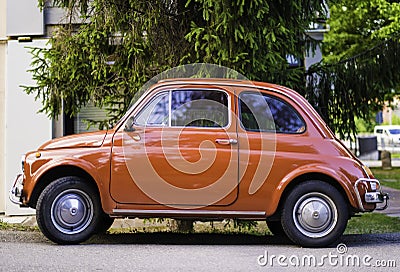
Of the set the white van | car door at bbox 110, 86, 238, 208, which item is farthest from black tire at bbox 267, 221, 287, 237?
the white van

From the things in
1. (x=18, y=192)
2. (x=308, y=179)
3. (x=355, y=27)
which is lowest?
(x=18, y=192)

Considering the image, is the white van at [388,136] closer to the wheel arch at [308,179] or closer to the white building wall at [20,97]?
the white building wall at [20,97]

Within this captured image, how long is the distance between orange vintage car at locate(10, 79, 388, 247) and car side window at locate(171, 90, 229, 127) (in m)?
0.11

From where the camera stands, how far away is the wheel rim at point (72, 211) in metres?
8.61

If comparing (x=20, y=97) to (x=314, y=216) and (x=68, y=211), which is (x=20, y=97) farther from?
(x=314, y=216)

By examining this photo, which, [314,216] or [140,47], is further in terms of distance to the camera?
[140,47]

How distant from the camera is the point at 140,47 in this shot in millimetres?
10812

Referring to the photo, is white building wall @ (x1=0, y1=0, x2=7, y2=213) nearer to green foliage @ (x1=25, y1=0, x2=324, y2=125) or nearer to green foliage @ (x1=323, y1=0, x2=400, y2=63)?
green foliage @ (x1=25, y1=0, x2=324, y2=125)

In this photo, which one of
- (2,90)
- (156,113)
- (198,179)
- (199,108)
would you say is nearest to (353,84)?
(199,108)

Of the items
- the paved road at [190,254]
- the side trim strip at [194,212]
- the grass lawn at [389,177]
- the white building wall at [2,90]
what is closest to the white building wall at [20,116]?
the white building wall at [2,90]

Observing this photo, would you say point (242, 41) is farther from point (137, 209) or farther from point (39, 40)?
point (39, 40)

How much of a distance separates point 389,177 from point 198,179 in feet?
57.0

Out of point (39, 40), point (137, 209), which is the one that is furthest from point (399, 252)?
point (39, 40)

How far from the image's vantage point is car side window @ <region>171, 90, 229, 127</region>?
8844 millimetres
